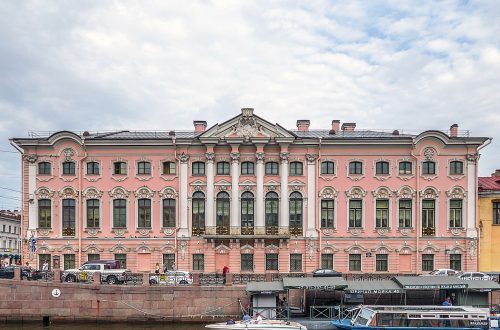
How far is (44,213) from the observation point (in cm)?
4262


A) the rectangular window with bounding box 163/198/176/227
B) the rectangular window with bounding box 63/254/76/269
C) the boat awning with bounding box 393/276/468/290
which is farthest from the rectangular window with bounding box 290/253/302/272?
the rectangular window with bounding box 63/254/76/269

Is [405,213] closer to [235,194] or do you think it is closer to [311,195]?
[311,195]

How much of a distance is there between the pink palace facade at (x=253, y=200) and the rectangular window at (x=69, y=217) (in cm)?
9

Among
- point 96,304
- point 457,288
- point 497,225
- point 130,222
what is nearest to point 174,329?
point 96,304

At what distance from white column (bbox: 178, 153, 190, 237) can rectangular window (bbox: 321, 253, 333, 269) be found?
10351 millimetres

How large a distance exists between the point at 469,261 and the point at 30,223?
33113 mm

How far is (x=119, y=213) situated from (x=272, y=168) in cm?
1217

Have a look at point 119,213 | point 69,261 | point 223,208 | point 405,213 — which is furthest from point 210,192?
point 405,213

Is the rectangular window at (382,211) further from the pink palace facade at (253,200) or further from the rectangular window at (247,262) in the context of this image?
the rectangular window at (247,262)

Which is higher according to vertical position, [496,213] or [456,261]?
[496,213]

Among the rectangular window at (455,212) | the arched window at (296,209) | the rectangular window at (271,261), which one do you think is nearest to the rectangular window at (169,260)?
the rectangular window at (271,261)

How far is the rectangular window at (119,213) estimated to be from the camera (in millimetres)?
42562

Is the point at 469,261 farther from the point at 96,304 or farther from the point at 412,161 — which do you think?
the point at 96,304

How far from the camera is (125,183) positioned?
140ft
